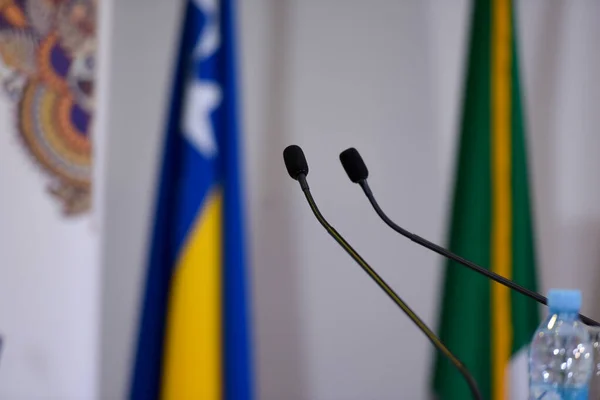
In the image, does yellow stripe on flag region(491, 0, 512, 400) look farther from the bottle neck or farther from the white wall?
the bottle neck

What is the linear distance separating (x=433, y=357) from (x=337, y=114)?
2.67 ft

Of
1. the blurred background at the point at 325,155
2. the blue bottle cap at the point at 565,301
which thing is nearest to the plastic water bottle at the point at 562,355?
the blue bottle cap at the point at 565,301

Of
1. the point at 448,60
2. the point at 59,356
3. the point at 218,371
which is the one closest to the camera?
the point at 218,371

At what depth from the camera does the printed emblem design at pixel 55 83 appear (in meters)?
1.69

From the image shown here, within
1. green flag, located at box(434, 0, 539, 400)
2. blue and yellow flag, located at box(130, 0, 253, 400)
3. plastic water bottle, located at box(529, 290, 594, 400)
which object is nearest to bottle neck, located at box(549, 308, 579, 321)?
plastic water bottle, located at box(529, 290, 594, 400)

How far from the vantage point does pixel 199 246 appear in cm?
162

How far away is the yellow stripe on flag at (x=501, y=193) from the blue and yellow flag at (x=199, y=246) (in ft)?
2.12

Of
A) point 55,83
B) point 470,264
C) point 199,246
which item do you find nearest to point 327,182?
point 199,246

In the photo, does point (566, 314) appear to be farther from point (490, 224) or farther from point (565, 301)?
point (490, 224)

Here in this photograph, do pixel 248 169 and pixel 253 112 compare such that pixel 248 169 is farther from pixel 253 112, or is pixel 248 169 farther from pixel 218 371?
pixel 218 371

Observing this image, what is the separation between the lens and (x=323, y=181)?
2.00 m

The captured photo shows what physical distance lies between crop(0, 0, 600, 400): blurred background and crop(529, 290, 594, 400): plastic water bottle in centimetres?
106

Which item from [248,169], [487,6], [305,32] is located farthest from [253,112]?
[487,6]

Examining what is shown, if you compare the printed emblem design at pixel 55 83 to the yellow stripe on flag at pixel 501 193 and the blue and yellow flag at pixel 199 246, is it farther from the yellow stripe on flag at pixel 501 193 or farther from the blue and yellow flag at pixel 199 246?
the yellow stripe on flag at pixel 501 193
